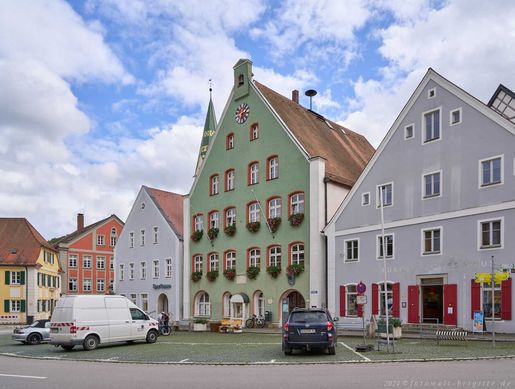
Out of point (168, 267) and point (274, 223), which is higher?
point (274, 223)

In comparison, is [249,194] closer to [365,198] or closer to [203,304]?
[203,304]

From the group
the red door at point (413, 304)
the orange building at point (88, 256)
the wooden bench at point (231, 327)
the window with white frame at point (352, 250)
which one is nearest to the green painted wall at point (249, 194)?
the window with white frame at point (352, 250)

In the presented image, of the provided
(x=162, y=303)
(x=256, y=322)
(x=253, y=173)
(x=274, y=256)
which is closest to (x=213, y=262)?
(x=274, y=256)

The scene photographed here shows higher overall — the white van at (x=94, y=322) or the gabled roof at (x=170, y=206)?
the gabled roof at (x=170, y=206)

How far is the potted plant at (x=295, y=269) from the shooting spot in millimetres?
35397

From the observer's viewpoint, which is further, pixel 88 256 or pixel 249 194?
pixel 88 256

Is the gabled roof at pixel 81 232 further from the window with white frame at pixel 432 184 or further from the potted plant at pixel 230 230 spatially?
the window with white frame at pixel 432 184

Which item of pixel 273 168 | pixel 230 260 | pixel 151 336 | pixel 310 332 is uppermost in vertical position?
pixel 273 168

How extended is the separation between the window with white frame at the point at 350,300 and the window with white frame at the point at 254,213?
8.89m

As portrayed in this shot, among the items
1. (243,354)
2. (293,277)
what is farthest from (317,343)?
(293,277)

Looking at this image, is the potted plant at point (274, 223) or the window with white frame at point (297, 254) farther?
the potted plant at point (274, 223)

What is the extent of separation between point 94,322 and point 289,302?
52.6 ft

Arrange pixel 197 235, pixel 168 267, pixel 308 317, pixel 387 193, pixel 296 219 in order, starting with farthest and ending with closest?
pixel 168 267 → pixel 197 235 → pixel 296 219 → pixel 387 193 → pixel 308 317

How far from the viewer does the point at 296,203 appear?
3672 cm
